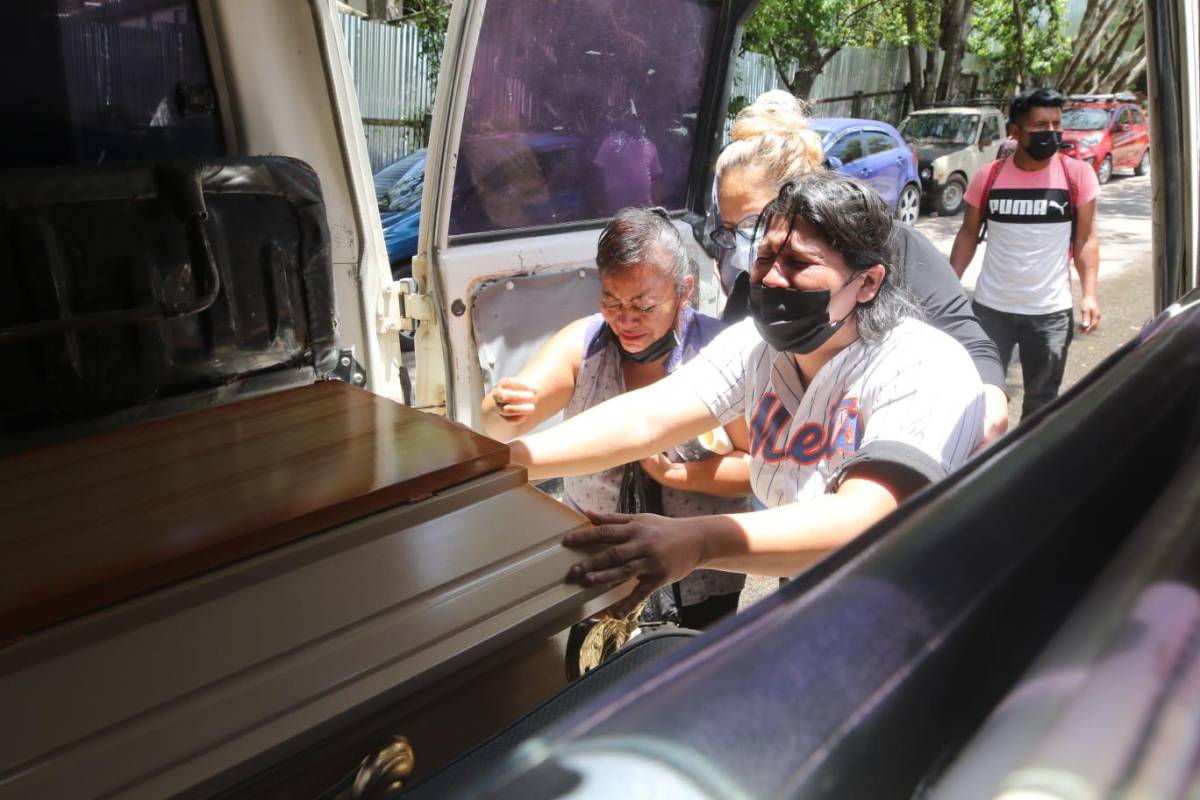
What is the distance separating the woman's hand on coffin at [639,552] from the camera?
1.15m

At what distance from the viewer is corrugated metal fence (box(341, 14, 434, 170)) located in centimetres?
897

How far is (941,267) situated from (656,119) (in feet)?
4.48

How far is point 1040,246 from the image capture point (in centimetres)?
361

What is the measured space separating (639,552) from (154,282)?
116 cm

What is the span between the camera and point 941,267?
6.82 ft

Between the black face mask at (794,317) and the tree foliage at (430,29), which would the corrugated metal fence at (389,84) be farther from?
the black face mask at (794,317)

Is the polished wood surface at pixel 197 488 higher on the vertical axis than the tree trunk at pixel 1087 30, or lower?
lower

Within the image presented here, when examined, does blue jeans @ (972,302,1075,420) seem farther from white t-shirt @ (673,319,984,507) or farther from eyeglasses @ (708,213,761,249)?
white t-shirt @ (673,319,984,507)

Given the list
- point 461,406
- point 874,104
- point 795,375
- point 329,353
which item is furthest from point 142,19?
point 874,104

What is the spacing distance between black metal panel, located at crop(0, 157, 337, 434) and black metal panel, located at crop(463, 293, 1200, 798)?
4.91 ft

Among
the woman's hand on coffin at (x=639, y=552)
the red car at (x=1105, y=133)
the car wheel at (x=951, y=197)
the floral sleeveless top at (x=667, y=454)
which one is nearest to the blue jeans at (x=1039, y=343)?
the floral sleeveless top at (x=667, y=454)

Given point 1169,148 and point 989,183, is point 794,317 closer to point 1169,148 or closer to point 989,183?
point 1169,148

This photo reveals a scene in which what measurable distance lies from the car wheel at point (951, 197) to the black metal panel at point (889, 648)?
1277cm

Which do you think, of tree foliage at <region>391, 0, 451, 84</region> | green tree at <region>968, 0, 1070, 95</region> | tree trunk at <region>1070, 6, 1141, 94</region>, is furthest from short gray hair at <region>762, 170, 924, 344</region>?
green tree at <region>968, 0, 1070, 95</region>
